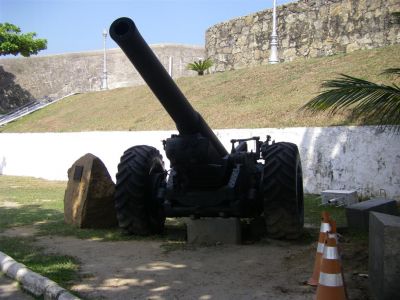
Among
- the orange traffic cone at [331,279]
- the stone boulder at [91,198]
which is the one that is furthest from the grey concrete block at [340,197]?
the orange traffic cone at [331,279]

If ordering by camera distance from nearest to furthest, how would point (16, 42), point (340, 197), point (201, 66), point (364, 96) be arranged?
point (364, 96) < point (340, 197) < point (201, 66) < point (16, 42)

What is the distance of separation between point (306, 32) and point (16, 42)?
18773mm

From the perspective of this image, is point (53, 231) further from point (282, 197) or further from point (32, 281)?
point (282, 197)

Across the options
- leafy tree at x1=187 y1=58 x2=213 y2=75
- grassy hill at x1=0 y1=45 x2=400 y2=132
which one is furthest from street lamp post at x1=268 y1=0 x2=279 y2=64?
leafy tree at x1=187 y1=58 x2=213 y2=75

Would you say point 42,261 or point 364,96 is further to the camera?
point 364,96

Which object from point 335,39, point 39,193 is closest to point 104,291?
point 39,193

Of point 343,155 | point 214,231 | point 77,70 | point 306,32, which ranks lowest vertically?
point 214,231

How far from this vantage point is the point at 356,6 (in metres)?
21.3

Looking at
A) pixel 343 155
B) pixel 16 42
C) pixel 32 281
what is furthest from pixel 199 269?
pixel 16 42

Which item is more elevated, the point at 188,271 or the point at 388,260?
the point at 388,260

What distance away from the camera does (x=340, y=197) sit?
9.54m

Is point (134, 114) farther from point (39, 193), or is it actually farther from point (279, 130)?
point (279, 130)

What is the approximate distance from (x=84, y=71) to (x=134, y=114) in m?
19.1

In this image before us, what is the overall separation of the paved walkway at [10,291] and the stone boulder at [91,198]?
2736 millimetres
